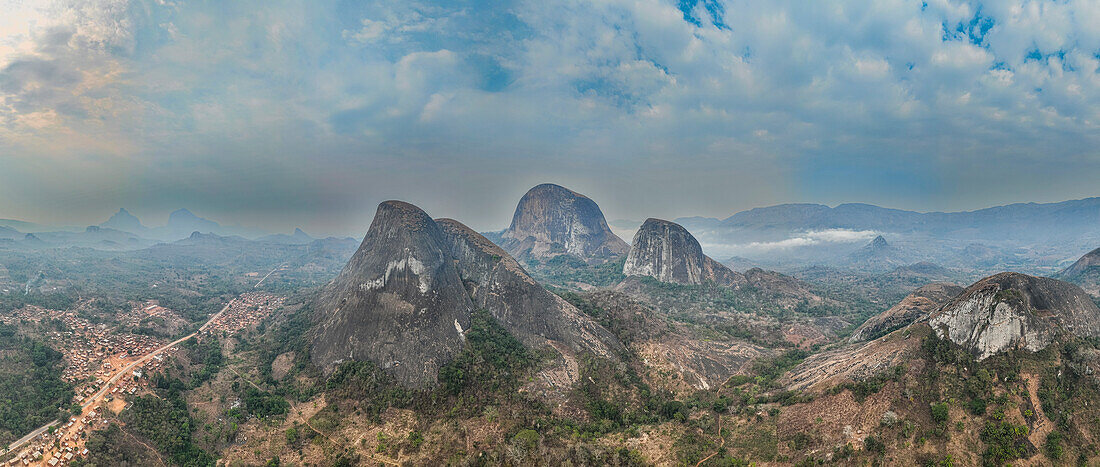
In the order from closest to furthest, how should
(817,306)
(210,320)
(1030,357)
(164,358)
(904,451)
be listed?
1. (904,451)
2. (1030,357)
3. (164,358)
4. (210,320)
5. (817,306)

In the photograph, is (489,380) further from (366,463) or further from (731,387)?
(731,387)

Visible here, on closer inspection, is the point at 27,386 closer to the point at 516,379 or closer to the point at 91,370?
the point at 91,370

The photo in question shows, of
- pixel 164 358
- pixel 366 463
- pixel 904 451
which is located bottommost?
pixel 366 463

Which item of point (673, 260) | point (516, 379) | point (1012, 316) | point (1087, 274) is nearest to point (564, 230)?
point (673, 260)

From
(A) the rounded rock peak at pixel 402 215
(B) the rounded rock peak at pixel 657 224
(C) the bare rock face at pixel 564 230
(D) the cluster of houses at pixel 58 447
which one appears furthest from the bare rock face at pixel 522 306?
(C) the bare rock face at pixel 564 230

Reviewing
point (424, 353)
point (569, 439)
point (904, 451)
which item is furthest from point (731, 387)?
point (424, 353)

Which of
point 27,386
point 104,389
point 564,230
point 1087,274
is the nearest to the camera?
point 27,386

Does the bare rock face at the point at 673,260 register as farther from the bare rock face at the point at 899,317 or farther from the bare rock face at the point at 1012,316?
the bare rock face at the point at 1012,316
